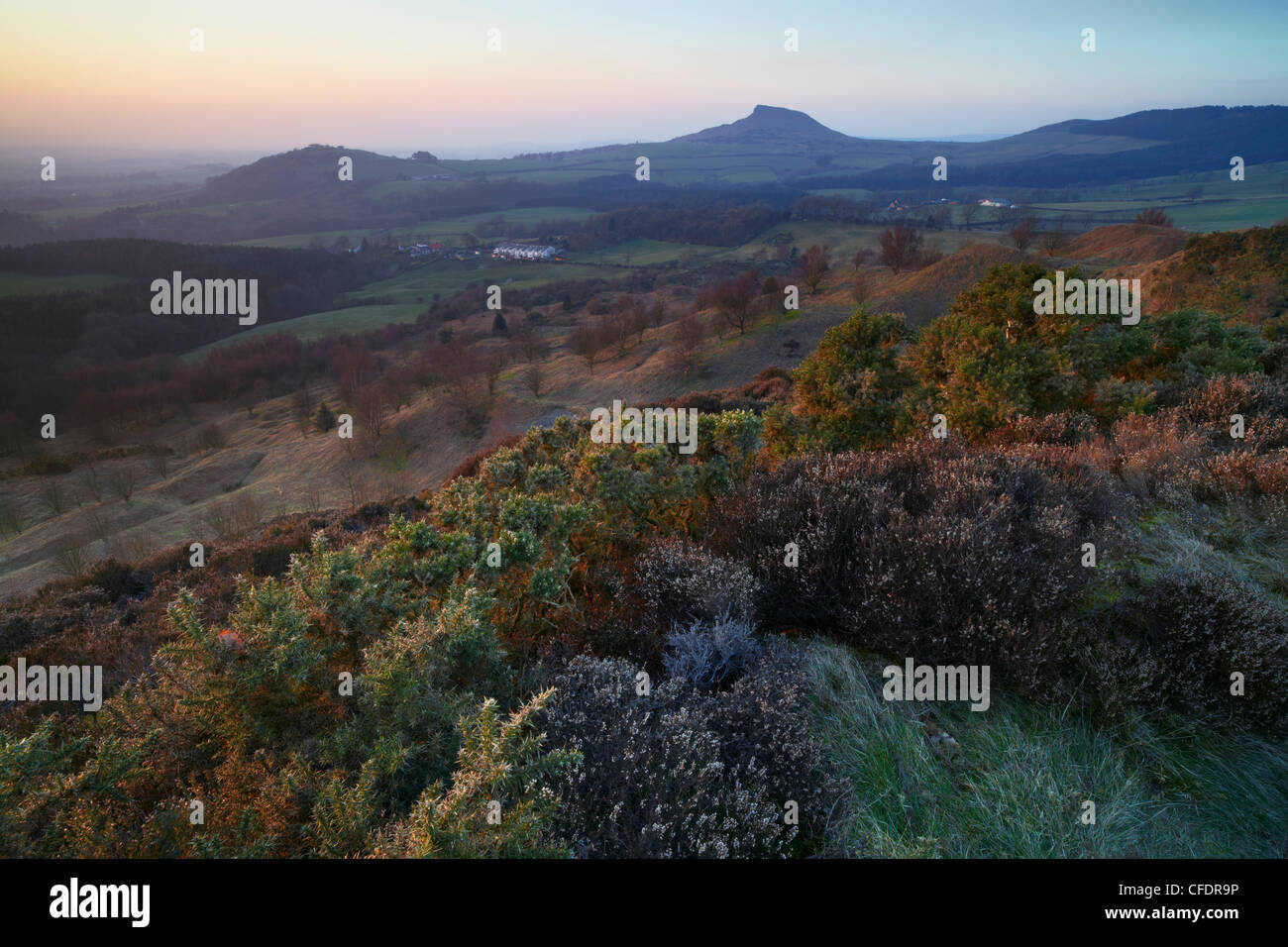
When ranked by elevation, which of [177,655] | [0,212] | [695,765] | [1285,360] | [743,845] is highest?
[0,212]

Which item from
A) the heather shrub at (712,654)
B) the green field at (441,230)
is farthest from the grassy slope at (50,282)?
the heather shrub at (712,654)

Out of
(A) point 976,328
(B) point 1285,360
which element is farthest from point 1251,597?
(B) point 1285,360

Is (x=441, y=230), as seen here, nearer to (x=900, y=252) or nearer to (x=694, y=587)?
(x=900, y=252)

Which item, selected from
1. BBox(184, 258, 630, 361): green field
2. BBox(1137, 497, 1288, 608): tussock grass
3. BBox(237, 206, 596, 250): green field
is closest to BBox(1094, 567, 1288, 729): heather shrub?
BBox(1137, 497, 1288, 608): tussock grass

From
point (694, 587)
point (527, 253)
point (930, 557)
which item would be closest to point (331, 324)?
point (527, 253)
